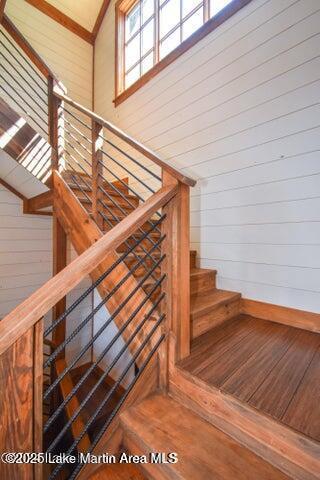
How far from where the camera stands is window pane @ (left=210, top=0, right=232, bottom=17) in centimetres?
220

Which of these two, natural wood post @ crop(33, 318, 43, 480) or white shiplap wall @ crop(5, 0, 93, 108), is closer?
natural wood post @ crop(33, 318, 43, 480)

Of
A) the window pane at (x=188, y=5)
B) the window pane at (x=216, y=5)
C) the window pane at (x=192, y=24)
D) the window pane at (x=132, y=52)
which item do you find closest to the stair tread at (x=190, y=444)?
the window pane at (x=216, y=5)

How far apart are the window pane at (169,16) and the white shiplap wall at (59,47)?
5.37 feet

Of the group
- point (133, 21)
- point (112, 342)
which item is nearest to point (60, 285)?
point (112, 342)

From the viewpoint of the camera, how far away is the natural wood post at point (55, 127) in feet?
6.92

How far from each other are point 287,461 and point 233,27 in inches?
116

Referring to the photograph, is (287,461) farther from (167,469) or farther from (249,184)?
(249,184)

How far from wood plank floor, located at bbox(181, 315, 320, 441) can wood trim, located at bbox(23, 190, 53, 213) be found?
6.38 ft

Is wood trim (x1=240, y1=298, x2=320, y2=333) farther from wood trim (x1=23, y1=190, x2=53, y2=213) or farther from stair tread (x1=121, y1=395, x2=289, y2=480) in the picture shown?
wood trim (x1=23, y1=190, x2=53, y2=213)

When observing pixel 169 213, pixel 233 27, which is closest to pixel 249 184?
pixel 169 213

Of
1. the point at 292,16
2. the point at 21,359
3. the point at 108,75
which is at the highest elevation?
the point at 108,75

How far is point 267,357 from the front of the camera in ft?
4.25

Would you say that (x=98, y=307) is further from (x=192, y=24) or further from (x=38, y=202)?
(x=192, y=24)

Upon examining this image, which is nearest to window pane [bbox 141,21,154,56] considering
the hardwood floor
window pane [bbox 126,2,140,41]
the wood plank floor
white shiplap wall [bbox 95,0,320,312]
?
window pane [bbox 126,2,140,41]
